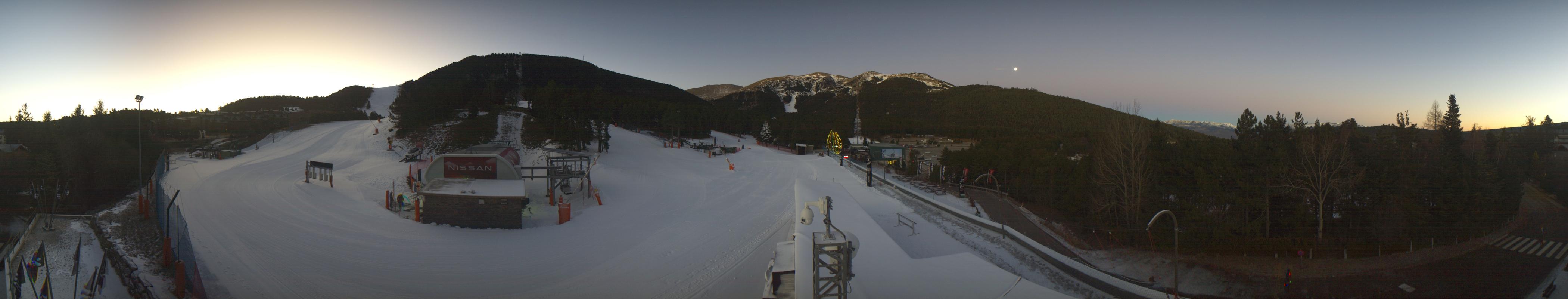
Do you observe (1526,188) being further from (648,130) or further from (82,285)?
(648,130)

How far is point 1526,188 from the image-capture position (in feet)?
86.4

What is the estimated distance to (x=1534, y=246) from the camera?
1561cm

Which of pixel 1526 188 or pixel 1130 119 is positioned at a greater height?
pixel 1130 119

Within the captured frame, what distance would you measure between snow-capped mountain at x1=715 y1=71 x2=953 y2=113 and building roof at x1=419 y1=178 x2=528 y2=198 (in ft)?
365

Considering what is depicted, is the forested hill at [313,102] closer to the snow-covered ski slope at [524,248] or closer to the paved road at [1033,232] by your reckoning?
the snow-covered ski slope at [524,248]

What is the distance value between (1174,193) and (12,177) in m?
29.2

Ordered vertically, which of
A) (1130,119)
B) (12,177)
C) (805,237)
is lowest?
(805,237)

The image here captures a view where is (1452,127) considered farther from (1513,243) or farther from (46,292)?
(46,292)

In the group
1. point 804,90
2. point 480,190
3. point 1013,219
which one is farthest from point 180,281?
point 804,90

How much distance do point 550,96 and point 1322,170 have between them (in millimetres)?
33111

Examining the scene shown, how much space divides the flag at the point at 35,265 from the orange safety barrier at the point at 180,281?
1193mm

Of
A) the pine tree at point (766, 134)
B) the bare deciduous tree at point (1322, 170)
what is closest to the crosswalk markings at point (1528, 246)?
the bare deciduous tree at point (1322, 170)

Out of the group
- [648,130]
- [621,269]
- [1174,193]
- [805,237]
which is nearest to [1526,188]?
[1174,193]

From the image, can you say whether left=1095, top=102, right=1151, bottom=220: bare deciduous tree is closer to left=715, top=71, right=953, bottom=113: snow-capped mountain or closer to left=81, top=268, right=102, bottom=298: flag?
left=81, top=268, right=102, bottom=298: flag
